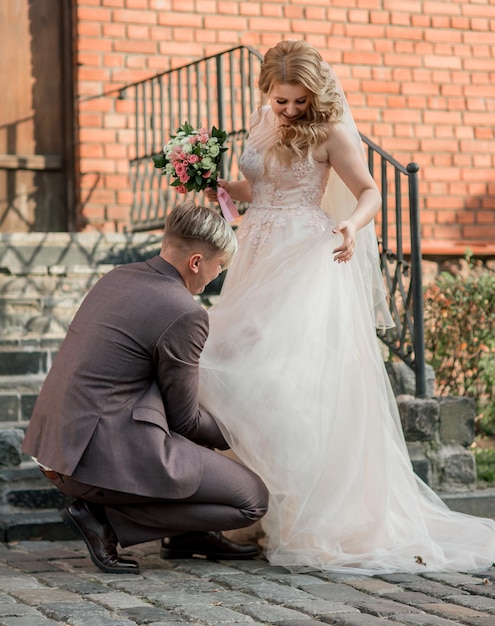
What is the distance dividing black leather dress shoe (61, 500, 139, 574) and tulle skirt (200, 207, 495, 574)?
1.76 feet

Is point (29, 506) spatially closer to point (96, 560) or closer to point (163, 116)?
point (96, 560)

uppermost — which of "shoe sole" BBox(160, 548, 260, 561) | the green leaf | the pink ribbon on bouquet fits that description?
Answer: the green leaf

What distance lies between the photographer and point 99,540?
391 centimetres

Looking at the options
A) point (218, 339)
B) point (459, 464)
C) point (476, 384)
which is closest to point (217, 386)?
point (218, 339)

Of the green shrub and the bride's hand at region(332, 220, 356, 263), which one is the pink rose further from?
the green shrub

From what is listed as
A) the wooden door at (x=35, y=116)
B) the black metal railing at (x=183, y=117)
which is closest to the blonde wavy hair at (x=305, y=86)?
the black metal railing at (x=183, y=117)

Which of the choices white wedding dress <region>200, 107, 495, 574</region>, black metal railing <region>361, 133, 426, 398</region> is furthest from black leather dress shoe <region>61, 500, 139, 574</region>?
black metal railing <region>361, 133, 426, 398</region>

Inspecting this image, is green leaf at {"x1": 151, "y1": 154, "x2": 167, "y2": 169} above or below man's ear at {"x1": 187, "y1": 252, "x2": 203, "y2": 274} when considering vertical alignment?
above

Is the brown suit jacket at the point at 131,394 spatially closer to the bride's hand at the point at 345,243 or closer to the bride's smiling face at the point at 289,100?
the bride's hand at the point at 345,243

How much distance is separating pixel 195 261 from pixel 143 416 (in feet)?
1.93

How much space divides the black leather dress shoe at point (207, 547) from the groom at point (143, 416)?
110 millimetres

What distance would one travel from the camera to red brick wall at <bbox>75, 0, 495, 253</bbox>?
25.5 feet

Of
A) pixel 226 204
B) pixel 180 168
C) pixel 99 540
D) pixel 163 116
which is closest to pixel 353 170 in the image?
pixel 226 204

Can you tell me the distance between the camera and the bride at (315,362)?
13.2 ft
